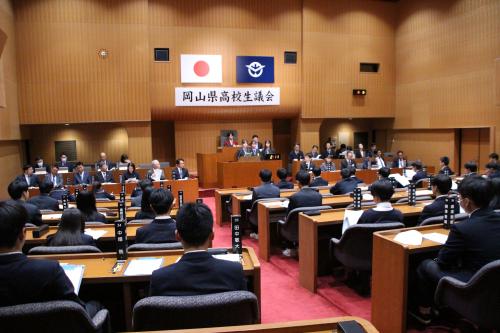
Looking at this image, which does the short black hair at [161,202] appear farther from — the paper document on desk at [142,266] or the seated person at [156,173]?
the seated person at [156,173]

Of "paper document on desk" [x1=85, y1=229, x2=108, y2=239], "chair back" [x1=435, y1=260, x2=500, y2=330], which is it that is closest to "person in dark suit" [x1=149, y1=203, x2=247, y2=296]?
"chair back" [x1=435, y1=260, x2=500, y2=330]

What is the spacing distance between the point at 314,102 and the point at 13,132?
30.6 ft

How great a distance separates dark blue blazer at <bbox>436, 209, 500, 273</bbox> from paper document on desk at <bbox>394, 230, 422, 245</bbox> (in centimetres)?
39

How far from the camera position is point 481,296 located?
2461 mm

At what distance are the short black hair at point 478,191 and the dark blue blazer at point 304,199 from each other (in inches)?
93.7

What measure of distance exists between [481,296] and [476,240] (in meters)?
0.35

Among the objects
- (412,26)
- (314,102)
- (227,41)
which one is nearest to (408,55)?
(412,26)

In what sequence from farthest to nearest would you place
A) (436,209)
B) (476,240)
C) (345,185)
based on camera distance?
(345,185) < (436,209) < (476,240)

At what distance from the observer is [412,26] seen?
1373 cm

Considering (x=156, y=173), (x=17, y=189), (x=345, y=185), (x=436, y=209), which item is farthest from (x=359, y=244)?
(x=156, y=173)

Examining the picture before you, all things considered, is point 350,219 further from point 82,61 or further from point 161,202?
point 82,61

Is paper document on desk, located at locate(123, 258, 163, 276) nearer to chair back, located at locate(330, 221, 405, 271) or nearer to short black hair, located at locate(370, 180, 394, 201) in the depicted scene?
chair back, located at locate(330, 221, 405, 271)

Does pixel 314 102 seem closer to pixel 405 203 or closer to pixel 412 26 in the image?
pixel 412 26

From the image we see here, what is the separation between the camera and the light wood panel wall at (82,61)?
11445 mm
